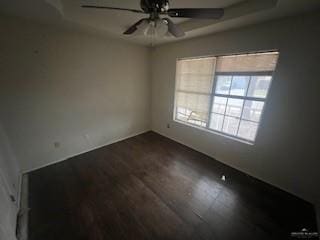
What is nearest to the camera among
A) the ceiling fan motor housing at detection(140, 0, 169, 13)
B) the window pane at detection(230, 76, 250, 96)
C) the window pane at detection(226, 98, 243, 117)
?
the ceiling fan motor housing at detection(140, 0, 169, 13)

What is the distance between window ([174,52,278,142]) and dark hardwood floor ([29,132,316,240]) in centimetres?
Answer: 83

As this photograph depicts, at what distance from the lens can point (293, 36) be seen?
1.71 meters

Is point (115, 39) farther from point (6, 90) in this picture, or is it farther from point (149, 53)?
point (6, 90)

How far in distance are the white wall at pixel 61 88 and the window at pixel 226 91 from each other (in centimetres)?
134

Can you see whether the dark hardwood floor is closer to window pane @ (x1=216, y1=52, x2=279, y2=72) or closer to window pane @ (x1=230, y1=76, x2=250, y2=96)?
window pane @ (x1=230, y1=76, x2=250, y2=96)

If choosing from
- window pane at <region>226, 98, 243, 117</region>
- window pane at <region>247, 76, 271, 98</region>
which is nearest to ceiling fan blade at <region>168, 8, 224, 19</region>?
window pane at <region>247, 76, 271, 98</region>

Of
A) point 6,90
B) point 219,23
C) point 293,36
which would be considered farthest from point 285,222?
point 6,90

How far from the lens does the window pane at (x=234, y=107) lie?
7.82 feet

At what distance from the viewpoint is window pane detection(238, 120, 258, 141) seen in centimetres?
228

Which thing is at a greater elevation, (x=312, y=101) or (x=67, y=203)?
(x=312, y=101)

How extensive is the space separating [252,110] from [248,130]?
0.35 meters

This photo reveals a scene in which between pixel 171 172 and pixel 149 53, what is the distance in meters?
2.94

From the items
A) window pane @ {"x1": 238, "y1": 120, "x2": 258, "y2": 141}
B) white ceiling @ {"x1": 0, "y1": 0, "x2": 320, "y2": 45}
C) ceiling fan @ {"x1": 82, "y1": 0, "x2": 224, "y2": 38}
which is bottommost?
window pane @ {"x1": 238, "y1": 120, "x2": 258, "y2": 141}

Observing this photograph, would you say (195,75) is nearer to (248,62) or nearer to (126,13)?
(248,62)
